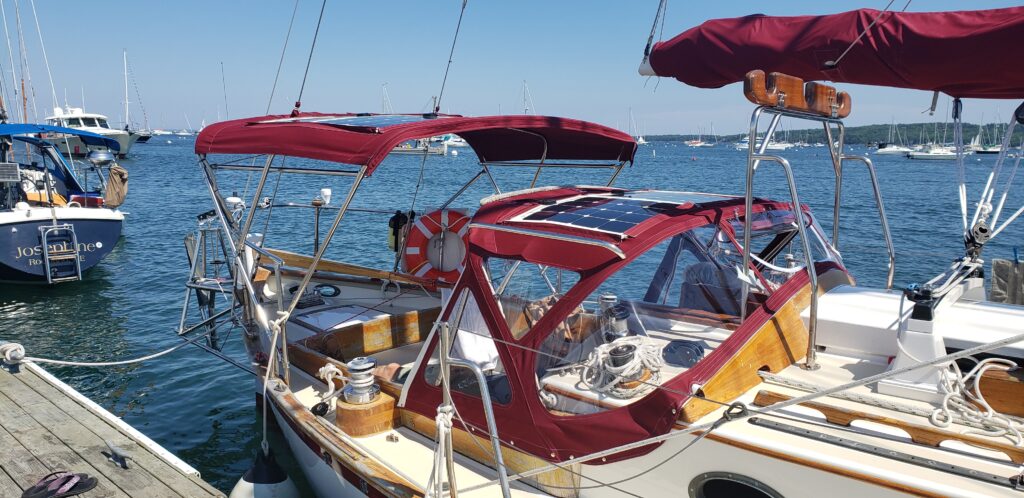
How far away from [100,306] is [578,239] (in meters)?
13.6

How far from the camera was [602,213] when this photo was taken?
197 inches

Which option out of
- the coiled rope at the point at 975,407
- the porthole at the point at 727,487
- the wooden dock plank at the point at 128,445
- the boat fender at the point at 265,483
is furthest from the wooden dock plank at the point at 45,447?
the coiled rope at the point at 975,407

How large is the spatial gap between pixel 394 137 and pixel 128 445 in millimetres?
3876

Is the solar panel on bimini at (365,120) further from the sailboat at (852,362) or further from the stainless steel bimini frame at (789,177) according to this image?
the stainless steel bimini frame at (789,177)

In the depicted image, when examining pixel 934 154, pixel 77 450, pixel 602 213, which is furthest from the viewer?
pixel 934 154

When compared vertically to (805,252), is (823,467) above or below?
below

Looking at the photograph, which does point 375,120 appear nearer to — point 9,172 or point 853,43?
point 853,43

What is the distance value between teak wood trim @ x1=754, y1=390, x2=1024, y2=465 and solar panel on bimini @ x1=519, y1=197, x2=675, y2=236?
1.39 meters

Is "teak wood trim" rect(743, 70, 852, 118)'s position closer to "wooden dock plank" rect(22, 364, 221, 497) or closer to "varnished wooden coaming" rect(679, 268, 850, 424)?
"varnished wooden coaming" rect(679, 268, 850, 424)

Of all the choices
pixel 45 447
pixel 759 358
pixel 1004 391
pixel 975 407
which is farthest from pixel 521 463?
pixel 45 447

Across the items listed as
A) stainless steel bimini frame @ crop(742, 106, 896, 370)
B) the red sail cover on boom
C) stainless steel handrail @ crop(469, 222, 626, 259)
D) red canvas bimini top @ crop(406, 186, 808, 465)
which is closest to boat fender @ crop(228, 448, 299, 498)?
red canvas bimini top @ crop(406, 186, 808, 465)

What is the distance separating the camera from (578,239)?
452 cm

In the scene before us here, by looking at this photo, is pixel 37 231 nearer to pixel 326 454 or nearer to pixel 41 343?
pixel 41 343

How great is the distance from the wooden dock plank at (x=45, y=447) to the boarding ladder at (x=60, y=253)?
9.43 meters
